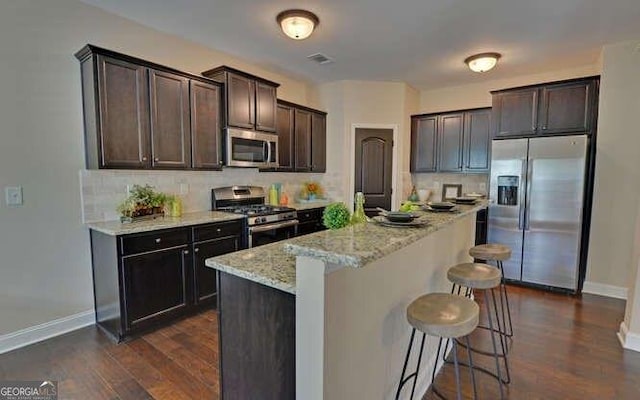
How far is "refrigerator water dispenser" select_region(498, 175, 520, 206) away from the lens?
3832mm

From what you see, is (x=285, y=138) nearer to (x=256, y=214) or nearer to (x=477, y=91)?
(x=256, y=214)

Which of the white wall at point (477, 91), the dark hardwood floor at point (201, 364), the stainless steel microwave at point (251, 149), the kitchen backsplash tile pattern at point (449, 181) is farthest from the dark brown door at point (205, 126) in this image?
the white wall at point (477, 91)

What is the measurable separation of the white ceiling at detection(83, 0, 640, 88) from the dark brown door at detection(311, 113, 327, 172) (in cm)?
85

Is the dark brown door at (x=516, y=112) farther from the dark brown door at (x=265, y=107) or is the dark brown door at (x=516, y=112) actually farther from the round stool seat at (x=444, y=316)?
the round stool seat at (x=444, y=316)

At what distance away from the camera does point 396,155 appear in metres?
5.07

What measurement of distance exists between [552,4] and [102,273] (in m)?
4.42

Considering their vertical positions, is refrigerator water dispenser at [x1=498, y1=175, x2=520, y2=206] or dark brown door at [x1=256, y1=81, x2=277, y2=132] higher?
dark brown door at [x1=256, y1=81, x2=277, y2=132]

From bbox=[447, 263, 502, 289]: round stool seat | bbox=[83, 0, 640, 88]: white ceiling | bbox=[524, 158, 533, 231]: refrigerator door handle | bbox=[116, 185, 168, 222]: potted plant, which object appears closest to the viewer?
bbox=[447, 263, 502, 289]: round stool seat

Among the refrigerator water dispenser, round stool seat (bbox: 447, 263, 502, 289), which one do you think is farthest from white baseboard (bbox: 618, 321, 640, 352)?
the refrigerator water dispenser

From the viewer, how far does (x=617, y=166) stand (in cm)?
346

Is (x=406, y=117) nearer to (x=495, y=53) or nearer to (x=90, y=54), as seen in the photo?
(x=495, y=53)

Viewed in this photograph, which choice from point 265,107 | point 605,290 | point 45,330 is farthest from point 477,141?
point 45,330

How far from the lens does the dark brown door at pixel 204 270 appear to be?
2943mm

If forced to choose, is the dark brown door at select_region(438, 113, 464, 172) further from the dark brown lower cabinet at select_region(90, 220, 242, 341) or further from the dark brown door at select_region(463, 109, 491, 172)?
the dark brown lower cabinet at select_region(90, 220, 242, 341)
